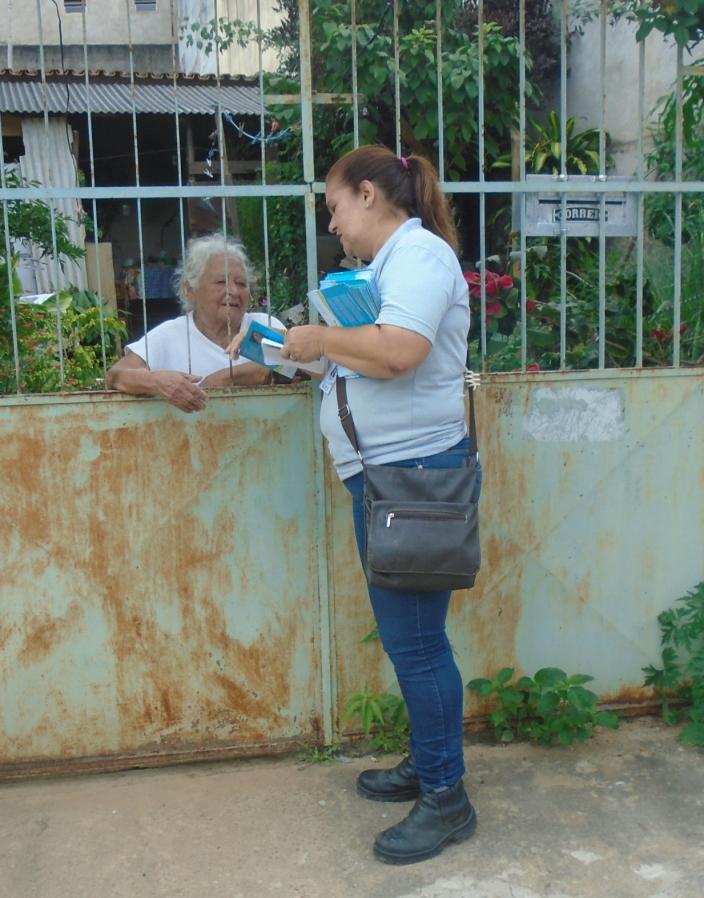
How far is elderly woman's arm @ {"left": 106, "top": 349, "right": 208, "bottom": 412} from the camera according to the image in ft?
8.76

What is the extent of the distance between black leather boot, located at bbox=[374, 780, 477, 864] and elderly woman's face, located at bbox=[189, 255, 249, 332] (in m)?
1.55

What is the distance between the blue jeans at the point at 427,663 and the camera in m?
2.37

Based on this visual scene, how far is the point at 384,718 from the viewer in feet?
9.83

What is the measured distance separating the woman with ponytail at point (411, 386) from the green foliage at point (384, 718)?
0.44m

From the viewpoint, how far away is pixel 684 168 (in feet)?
10.9

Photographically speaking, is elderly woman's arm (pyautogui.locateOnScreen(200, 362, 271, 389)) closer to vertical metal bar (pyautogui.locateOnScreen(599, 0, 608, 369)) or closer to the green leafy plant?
the green leafy plant

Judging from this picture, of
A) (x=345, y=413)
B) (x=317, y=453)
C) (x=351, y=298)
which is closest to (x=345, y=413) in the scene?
(x=345, y=413)

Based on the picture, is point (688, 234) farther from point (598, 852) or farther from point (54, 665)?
point (54, 665)

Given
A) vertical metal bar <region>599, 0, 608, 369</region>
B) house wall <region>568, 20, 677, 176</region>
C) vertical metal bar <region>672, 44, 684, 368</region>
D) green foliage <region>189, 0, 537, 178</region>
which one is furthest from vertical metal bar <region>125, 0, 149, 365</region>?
house wall <region>568, 20, 677, 176</region>

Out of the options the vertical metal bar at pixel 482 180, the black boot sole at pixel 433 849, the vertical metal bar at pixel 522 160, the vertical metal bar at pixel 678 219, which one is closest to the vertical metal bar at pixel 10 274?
the vertical metal bar at pixel 482 180

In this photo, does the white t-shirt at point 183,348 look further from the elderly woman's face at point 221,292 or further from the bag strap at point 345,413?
the bag strap at point 345,413

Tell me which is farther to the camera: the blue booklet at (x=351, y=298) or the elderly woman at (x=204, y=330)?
the elderly woman at (x=204, y=330)

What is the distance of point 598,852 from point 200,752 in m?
1.22

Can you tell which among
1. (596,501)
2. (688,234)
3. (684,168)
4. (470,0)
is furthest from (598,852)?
(470,0)
